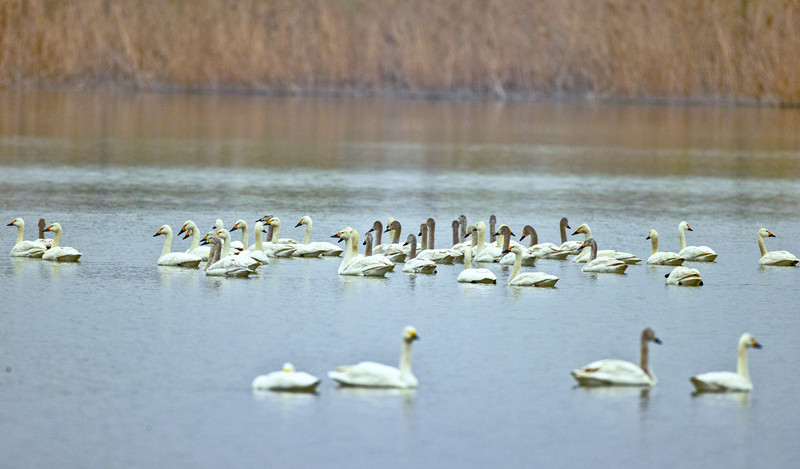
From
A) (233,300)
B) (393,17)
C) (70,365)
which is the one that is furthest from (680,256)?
(393,17)

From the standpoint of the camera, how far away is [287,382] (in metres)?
11.3

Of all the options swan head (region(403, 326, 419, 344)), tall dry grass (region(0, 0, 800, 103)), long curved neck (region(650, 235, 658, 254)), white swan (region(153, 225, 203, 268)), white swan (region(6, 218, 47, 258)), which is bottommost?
swan head (region(403, 326, 419, 344))

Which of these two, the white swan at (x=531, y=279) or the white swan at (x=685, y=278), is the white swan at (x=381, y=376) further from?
the white swan at (x=685, y=278)

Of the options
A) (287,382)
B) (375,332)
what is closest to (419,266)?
(375,332)

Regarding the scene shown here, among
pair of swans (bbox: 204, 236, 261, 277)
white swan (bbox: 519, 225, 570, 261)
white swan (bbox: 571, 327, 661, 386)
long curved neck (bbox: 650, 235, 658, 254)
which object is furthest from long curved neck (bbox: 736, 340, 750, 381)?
long curved neck (bbox: 650, 235, 658, 254)

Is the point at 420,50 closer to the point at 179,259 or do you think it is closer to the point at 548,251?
the point at 548,251

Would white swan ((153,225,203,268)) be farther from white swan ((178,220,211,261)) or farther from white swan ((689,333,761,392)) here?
white swan ((689,333,761,392))

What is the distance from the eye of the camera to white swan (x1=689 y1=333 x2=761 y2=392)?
1168 cm

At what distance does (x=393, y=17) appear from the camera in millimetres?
88688

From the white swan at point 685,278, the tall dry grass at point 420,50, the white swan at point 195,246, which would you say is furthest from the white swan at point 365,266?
the tall dry grass at point 420,50

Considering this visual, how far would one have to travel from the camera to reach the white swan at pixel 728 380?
11680mm

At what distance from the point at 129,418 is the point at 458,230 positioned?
11257mm

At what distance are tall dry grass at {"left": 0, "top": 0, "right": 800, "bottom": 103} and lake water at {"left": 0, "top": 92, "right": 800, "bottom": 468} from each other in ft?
158

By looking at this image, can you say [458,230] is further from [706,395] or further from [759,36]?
[759,36]
